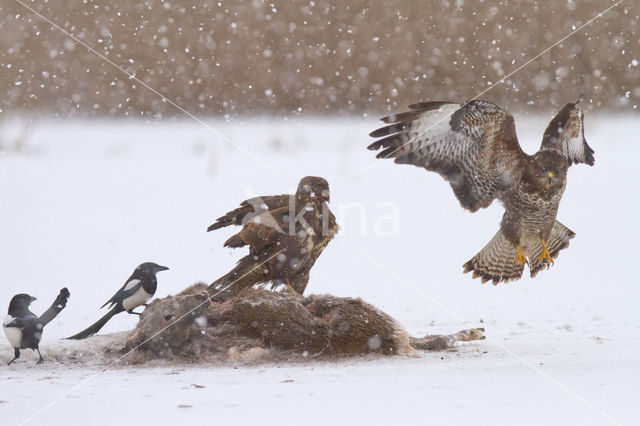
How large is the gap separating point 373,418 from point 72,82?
258 inches

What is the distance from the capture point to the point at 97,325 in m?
4.06

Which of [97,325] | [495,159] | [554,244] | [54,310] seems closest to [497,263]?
[554,244]

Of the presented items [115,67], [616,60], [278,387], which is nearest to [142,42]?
[115,67]

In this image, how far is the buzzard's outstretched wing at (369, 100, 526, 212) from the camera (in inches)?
170

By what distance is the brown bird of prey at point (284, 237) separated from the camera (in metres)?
4.14

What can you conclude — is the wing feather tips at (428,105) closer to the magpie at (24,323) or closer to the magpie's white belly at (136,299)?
the magpie's white belly at (136,299)

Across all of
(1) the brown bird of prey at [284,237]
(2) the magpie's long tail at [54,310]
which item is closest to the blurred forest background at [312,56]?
(1) the brown bird of prey at [284,237]

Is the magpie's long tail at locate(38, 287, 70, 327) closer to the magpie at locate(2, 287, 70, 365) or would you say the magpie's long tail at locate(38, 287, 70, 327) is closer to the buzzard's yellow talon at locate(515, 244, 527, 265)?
the magpie at locate(2, 287, 70, 365)

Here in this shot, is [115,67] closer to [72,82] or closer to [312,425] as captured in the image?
[72,82]

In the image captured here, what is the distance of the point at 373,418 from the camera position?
2947mm

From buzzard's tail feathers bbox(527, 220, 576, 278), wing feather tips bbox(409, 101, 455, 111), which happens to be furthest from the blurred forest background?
wing feather tips bbox(409, 101, 455, 111)

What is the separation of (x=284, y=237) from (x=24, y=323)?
129 centimetres

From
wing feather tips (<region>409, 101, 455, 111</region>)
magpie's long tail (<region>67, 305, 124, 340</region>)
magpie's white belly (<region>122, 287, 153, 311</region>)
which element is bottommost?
magpie's long tail (<region>67, 305, 124, 340</region>)

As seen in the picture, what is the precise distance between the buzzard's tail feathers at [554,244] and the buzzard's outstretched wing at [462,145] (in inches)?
20.1
